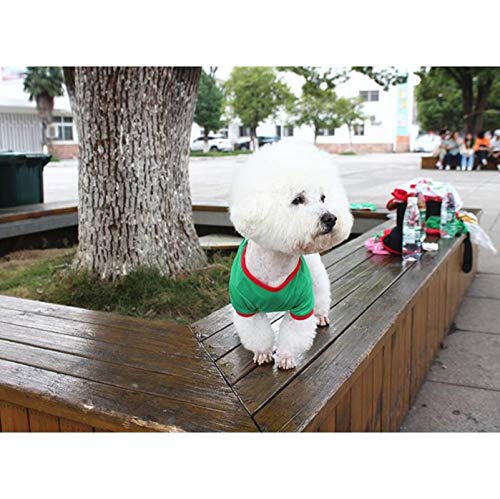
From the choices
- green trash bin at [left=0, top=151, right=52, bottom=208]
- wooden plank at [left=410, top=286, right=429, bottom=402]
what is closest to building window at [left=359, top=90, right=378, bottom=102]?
green trash bin at [left=0, top=151, right=52, bottom=208]

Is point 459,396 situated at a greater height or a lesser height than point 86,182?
lesser

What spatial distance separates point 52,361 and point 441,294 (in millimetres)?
2945

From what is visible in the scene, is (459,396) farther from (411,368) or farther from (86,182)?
(86,182)

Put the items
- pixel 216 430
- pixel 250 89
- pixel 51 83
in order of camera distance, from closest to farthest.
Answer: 1. pixel 216 430
2. pixel 51 83
3. pixel 250 89

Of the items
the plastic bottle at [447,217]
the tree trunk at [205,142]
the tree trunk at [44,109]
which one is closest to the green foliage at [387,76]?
the plastic bottle at [447,217]

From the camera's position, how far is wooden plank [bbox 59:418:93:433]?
1.97 m

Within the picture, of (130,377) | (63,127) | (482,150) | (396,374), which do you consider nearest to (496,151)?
(482,150)

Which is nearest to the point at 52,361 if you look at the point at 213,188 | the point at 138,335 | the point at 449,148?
the point at 138,335

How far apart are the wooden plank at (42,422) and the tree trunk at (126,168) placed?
7.74 feet

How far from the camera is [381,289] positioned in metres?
3.48

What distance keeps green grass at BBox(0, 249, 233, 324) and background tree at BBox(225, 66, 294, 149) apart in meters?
39.3

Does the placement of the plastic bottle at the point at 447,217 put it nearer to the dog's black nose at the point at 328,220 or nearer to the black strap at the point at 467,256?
the black strap at the point at 467,256

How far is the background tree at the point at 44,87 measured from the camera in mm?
35969

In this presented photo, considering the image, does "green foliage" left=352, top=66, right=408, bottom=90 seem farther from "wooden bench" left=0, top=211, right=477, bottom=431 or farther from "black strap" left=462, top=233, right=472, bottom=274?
"wooden bench" left=0, top=211, right=477, bottom=431
